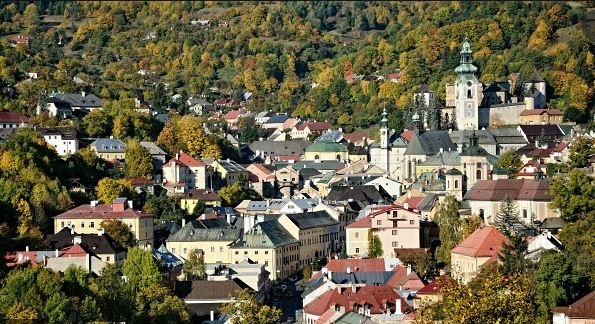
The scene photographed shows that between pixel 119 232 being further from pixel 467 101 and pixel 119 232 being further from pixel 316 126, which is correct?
pixel 316 126

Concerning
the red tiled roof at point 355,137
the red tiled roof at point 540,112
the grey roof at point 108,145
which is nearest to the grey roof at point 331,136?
the red tiled roof at point 355,137

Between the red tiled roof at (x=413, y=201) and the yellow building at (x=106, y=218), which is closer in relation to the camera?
the yellow building at (x=106, y=218)

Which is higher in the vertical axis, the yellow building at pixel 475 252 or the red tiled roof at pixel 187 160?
the red tiled roof at pixel 187 160

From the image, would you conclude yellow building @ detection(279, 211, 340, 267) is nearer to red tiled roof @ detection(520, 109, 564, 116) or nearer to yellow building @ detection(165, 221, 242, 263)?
yellow building @ detection(165, 221, 242, 263)

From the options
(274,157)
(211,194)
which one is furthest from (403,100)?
(211,194)

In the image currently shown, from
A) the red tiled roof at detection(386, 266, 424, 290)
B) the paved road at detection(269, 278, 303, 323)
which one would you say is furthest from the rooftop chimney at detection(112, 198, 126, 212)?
the red tiled roof at detection(386, 266, 424, 290)

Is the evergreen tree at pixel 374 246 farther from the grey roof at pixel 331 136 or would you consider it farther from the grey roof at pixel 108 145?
the grey roof at pixel 331 136

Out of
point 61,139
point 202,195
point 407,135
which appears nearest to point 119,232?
point 202,195
